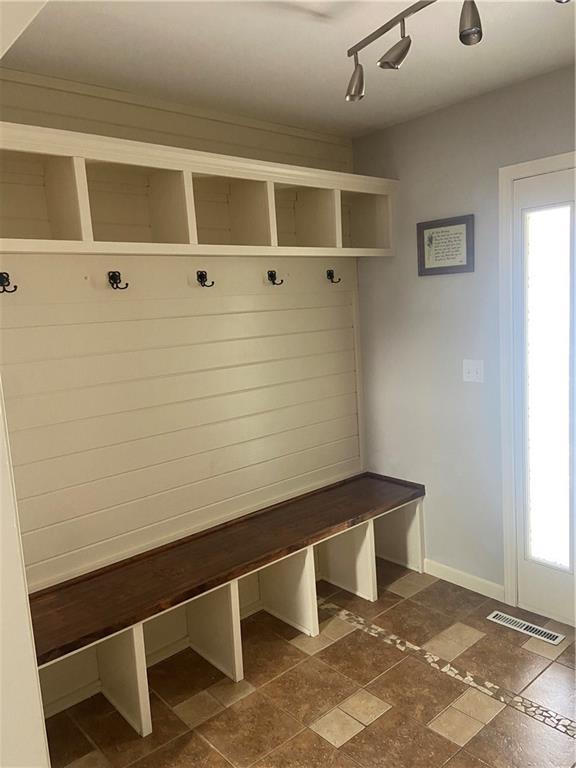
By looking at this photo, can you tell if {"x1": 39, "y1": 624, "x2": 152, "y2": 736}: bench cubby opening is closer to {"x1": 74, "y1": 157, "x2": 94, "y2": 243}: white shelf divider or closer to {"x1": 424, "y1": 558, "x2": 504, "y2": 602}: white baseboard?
{"x1": 74, "y1": 157, "x2": 94, "y2": 243}: white shelf divider

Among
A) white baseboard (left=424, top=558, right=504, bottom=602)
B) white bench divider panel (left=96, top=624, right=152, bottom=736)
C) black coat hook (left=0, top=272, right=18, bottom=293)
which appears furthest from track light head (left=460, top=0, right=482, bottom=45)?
white baseboard (left=424, top=558, right=504, bottom=602)

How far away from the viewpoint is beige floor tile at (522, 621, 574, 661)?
8.80 ft

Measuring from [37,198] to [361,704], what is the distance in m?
2.42

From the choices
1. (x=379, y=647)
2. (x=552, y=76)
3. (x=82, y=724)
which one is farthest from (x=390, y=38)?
(x=82, y=724)

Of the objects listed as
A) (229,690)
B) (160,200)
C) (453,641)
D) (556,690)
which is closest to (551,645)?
(556,690)

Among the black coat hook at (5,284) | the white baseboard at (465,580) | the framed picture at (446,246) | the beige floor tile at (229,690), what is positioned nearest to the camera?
the black coat hook at (5,284)

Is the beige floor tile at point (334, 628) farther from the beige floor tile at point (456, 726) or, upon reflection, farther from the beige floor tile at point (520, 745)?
the beige floor tile at point (520, 745)

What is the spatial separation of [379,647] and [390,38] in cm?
260

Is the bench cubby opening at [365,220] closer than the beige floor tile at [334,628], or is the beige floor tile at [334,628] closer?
the beige floor tile at [334,628]

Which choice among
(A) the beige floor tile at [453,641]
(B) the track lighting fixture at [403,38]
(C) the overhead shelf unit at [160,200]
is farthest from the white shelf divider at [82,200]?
(A) the beige floor tile at [453,641]

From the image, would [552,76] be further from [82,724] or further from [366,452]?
[82,724]

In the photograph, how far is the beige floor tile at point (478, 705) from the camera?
2319 mm

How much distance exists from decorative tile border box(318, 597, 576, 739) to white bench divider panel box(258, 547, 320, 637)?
219 mm

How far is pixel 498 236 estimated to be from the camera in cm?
291
